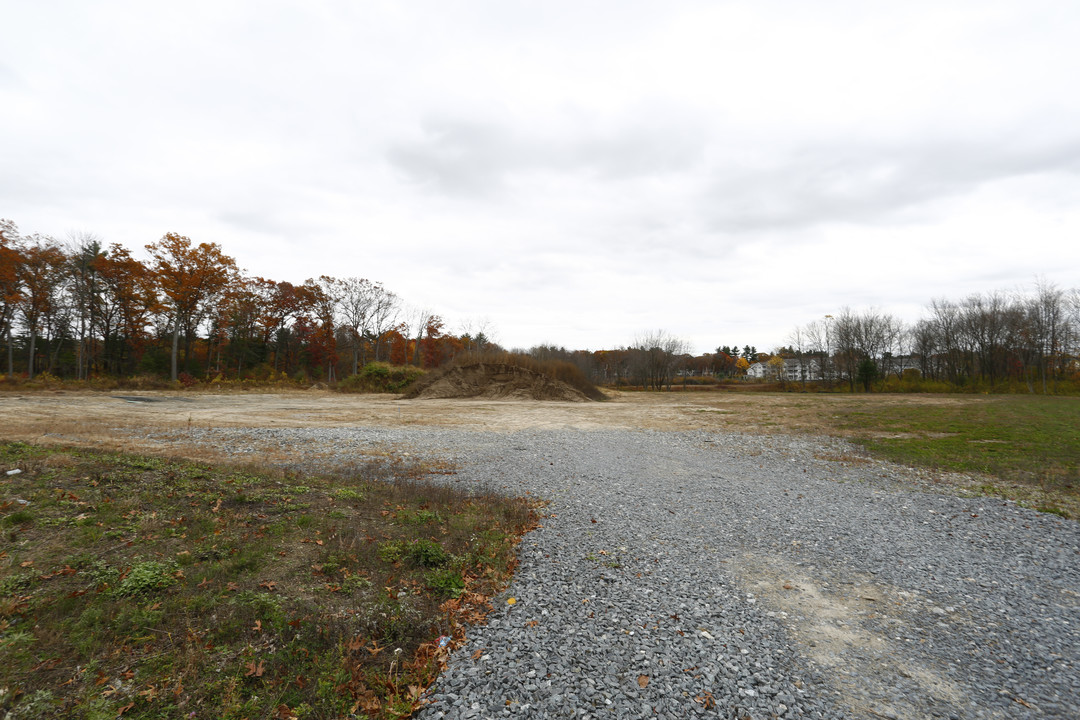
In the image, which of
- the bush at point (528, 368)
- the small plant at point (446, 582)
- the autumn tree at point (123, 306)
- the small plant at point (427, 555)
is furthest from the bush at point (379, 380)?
the small plant at point (446, 582)

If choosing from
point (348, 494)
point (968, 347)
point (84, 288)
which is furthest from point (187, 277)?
A: point (968, 347)

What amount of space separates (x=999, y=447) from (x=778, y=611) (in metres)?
15.7

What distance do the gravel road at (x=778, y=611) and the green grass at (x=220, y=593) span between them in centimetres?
62

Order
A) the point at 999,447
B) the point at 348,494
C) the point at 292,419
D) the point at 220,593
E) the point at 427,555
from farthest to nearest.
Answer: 1. the point at 292,419
2. the point at 999,447
3. the point at 348,494
4. the point at 427,555
5. the point at 220,593

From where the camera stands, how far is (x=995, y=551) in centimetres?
643

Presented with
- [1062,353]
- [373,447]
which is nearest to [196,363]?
[373,447]

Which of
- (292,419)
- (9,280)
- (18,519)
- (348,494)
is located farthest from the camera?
(9,280)

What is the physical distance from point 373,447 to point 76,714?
11596 mm

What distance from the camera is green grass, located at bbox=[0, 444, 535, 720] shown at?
305 centimetres

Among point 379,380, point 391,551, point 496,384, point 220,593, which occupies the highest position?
point 379,380

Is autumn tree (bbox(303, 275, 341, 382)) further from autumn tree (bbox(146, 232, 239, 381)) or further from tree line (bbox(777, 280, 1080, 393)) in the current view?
tree line (bbox(777, 280, 1080, 393))

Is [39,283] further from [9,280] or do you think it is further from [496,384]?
[496,384]

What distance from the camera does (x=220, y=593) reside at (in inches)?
163

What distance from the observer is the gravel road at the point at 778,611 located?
3.38 meters
